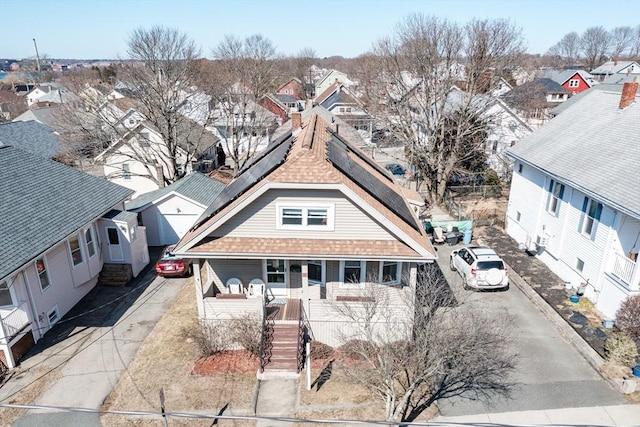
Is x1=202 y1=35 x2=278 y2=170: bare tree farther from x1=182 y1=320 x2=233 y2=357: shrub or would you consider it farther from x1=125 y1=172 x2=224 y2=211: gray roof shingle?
x1=182 y1=320 x2=233 y2=357: shrub

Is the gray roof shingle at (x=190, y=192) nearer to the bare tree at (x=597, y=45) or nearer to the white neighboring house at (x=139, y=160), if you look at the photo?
the white neighboring house at (x=139, y=160)

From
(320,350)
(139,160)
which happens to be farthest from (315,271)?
(139,160)

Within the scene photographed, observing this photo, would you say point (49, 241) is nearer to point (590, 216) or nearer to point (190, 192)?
point (190, 192)

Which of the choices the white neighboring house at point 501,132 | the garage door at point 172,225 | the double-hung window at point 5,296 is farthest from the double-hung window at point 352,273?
the white neighboring house at point 501,132

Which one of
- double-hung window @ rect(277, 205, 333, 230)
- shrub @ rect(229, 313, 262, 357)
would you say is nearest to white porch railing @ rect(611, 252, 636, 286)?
double-hung window @ rect(277, 205, 333, 230)

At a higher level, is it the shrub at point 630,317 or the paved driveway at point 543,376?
the shrub at point 630,317

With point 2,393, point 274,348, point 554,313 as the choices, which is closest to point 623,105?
point 554,313
